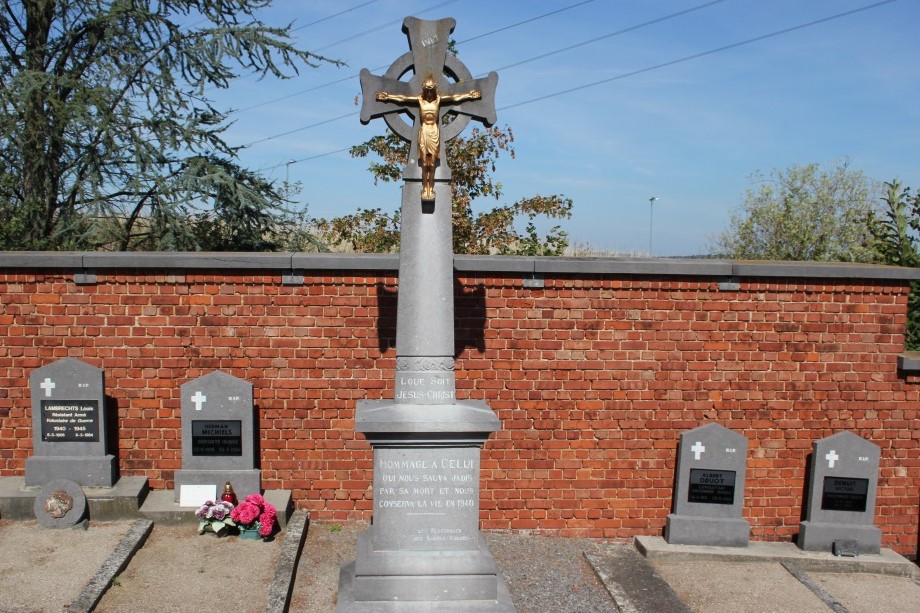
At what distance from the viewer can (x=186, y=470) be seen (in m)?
7.38

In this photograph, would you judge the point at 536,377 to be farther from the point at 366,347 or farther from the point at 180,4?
the point at 180,4

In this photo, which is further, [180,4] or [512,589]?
[180,4]

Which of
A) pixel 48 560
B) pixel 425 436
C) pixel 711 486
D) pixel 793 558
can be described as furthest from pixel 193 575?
pixel 793 558

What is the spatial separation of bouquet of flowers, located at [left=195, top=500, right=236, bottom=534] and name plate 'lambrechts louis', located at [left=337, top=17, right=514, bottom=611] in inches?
73.1

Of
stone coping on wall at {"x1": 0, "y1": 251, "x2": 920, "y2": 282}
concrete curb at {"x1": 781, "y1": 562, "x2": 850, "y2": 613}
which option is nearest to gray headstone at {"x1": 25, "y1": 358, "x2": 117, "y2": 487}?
stone coping on wall at {"x1": 0, "y1": 251, "x2": 920, "y2": 282}

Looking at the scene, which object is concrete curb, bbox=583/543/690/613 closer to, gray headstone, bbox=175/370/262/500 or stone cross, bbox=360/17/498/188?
gray headstone, bbox=175/370/262/500

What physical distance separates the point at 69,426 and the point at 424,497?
4167 mm

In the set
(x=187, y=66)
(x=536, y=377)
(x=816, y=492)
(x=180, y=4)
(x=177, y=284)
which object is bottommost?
(x=816, y=492)

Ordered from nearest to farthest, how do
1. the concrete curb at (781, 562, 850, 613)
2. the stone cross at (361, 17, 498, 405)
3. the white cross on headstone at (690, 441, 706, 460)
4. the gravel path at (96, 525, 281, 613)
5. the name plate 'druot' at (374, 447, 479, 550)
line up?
the name plate 'druot' at (374, 447, 479, 550) → the stone cross at (361, 17, 498, 405) → the gravel path at (96, 525, 281, 613) → the concrete curb at (781, 562, 850, 613) → the white cross on headstone at (690, 441, 706, 460)

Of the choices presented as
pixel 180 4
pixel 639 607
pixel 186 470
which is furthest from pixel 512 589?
pixel 180 4

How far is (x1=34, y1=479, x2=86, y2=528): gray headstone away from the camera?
6.82 metres

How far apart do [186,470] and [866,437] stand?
23.6ft

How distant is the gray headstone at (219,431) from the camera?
292 inches

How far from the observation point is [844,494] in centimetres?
771
